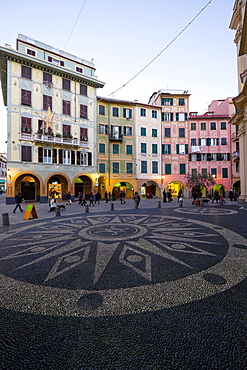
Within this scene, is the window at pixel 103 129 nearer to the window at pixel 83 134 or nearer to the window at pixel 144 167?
the window at pixel 83 134

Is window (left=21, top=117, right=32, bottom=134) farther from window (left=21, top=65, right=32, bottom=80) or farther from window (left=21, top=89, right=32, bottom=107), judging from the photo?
window (left=21, top=65, right=32, bottom=80)

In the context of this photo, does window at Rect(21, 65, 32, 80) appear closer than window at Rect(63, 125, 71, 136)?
Yes

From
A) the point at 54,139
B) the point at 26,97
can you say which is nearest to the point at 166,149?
the point at 54,139

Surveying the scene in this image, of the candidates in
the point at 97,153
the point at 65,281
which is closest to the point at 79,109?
the point at 97,153

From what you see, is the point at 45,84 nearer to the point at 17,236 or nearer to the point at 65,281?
the point at 17,236

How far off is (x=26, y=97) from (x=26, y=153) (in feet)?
22.3

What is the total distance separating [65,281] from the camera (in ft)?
10.7

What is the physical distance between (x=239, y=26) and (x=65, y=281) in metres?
23.5

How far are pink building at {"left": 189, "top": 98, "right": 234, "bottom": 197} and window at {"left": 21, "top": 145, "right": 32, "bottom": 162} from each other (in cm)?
2463

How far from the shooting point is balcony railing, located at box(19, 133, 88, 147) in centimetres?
2102

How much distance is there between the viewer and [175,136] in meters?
30.2

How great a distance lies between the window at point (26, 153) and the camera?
20.8 meters

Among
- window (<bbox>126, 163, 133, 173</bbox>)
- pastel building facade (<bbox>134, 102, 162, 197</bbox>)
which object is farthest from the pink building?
window (<bbox>126, 163, 133, 173</bbox>)

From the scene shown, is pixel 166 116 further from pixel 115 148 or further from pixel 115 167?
pixel 115 167
